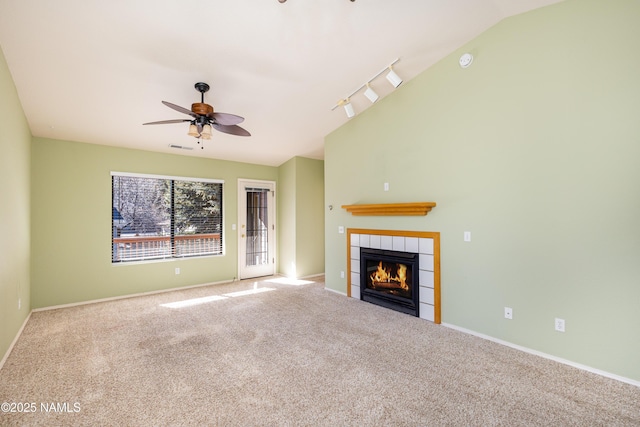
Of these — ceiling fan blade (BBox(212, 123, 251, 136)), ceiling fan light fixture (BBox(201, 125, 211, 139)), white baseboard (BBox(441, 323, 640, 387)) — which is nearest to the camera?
white baseboard (BBox(441, 323, 640, 387))

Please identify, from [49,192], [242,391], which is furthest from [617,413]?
[49,192]

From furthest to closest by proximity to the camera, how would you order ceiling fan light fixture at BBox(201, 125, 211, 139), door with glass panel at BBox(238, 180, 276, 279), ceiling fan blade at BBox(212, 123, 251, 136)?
door with glass panel at BBox(238, 180, 276, 279) → ceiling fan blade at BBox(212, 123, 251, 136) → ceiling fan light fixture at BBox(201, 125, 211, 139)

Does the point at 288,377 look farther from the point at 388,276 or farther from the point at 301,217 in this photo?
the point at 301,217

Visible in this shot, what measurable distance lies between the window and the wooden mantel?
2.85 meters

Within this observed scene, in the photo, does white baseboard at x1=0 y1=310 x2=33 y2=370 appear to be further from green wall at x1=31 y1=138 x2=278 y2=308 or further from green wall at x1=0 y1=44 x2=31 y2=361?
green wall at x1=31 y1=138 x2=278 y2=308

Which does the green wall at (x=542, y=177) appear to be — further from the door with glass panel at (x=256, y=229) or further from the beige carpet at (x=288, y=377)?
the door with glass panel at (x=256, y=229)

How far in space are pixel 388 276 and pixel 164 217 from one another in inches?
161

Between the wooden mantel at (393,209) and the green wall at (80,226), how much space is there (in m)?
3.44

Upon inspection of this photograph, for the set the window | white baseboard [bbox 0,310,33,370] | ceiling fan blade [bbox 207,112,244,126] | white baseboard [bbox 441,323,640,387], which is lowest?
white baseboard [bbox 441,323,640,387]

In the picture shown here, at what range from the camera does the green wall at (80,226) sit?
418cm

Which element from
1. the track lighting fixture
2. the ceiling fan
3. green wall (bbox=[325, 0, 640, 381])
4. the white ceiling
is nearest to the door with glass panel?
the white ceiling

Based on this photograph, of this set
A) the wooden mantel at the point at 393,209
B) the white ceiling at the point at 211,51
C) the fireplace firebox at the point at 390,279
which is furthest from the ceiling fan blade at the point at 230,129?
the fireplace firebox at the point at 390,279

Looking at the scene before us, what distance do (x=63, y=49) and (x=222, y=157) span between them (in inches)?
126

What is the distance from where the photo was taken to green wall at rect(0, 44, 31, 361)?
260 centimetres
